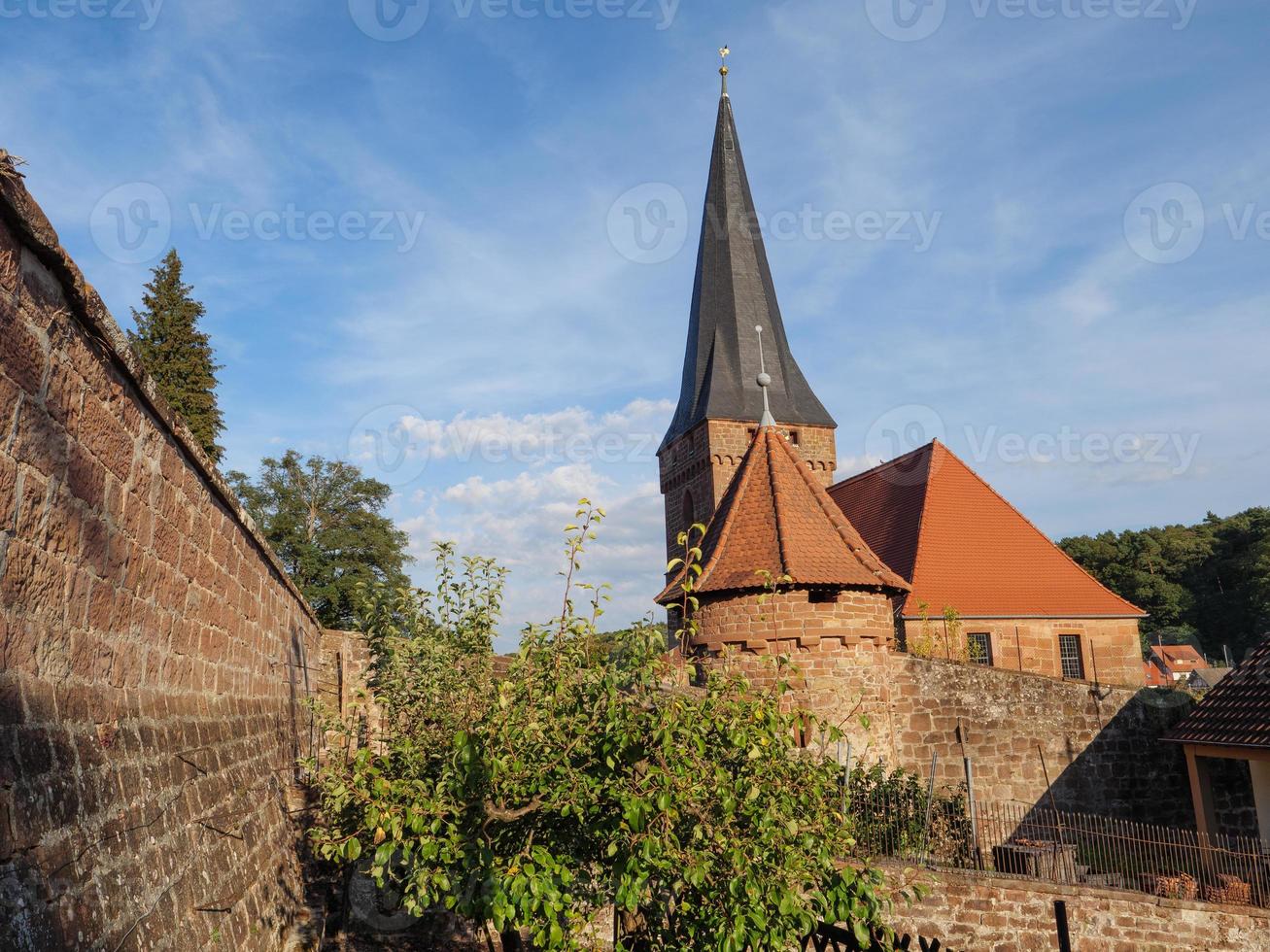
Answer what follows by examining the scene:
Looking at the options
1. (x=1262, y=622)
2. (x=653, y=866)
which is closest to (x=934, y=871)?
(x=653, y=866)

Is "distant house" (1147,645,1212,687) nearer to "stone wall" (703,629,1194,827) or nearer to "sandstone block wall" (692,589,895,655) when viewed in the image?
"stone wall" (703,629,1194,827)

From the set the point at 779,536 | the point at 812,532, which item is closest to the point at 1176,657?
the point at 812,532

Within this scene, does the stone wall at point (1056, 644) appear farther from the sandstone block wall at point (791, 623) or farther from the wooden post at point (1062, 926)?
the wooden post at point (1062, 926)

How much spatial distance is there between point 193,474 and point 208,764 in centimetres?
156

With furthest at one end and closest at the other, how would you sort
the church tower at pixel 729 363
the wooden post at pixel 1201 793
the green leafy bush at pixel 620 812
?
the church tower at pixel 729 363 → the wooden post at pixel 1201 793 → the green leafy bush at pixel 620 812

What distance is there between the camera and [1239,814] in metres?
15.8

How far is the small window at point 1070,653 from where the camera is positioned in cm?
2567

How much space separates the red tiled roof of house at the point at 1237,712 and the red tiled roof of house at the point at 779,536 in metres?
5.38

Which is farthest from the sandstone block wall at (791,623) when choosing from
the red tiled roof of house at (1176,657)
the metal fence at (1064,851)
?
the red tiled roof of house at (1176,657)

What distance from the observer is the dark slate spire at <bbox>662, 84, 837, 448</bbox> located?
117 feet

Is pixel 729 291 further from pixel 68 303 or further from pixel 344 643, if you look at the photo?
pixel 68 303

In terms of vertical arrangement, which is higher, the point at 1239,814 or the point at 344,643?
the point at 344,643

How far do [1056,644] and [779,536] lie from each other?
1474 centimetres

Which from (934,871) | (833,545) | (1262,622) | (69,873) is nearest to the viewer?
(69,873)
